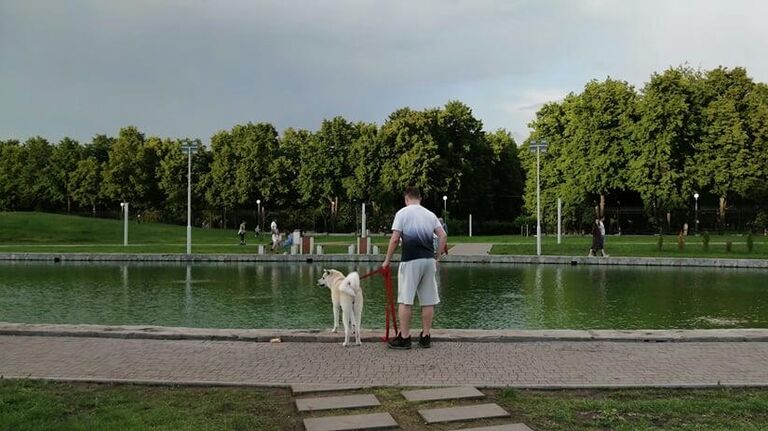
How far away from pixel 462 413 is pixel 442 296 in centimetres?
1109

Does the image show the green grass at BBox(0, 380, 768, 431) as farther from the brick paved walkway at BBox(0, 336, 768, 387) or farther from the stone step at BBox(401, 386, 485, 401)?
the brick paved walkway at BBox(0, 336, 768, 387)

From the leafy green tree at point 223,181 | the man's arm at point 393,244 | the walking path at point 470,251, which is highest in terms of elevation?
the leafy green tree at point 223,181

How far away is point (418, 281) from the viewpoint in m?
8.70

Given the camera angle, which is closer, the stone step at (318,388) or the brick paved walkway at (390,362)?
the stone step at (318,388)

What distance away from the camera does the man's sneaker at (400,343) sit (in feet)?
28.2

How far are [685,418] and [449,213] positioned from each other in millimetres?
57367

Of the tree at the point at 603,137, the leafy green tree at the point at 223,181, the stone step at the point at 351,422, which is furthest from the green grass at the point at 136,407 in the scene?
the leafy green tree at the point at 223,181

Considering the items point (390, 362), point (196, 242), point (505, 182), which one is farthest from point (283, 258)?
point (505, 182)

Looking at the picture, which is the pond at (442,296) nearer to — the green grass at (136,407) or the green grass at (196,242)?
the green grass at (136,407)

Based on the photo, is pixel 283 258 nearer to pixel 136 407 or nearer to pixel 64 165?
pixel 136 407

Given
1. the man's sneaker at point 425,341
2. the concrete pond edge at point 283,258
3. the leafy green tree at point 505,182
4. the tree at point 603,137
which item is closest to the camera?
the man's sneaker at point 425,341

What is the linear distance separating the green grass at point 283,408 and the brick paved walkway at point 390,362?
1.27 feet

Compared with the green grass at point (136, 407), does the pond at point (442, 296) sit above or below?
below

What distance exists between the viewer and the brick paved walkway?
7.05 m
